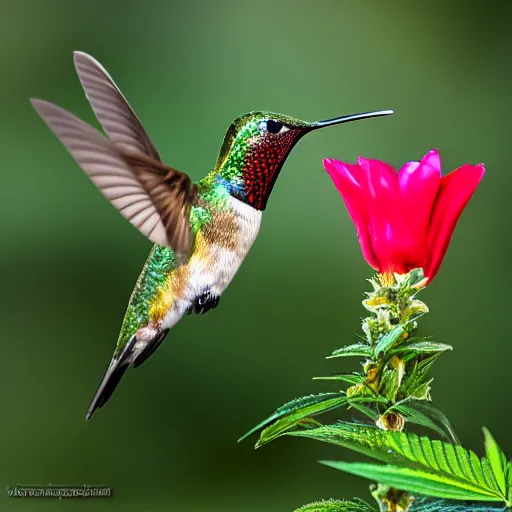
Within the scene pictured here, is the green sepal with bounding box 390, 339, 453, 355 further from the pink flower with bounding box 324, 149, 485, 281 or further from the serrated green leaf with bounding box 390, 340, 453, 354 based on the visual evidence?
the pink flower with bounding box 324, 149, 485, 281

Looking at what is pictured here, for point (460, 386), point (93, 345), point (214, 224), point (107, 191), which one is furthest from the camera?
point (460, 386)

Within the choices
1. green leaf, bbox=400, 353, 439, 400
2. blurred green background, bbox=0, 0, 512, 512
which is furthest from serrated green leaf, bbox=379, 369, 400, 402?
blurred green background, bbox=0, 0, 512, 512

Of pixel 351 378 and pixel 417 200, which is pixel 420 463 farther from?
pixel 417 200

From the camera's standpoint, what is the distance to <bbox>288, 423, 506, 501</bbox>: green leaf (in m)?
0.48

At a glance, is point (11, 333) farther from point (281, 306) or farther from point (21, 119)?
point (281, 306)

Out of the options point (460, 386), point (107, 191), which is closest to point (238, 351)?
point (460, 386)

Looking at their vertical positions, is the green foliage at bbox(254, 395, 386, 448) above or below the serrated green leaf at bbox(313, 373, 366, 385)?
below

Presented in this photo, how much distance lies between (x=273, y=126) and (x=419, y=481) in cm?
46

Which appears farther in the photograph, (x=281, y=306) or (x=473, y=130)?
(x=473, y=130)

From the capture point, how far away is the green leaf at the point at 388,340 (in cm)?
57

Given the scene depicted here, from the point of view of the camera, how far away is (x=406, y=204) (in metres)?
0.68

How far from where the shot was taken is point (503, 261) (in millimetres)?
2258

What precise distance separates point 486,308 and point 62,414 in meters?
1.22

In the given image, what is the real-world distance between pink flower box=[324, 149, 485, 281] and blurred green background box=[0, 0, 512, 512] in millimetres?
1278
